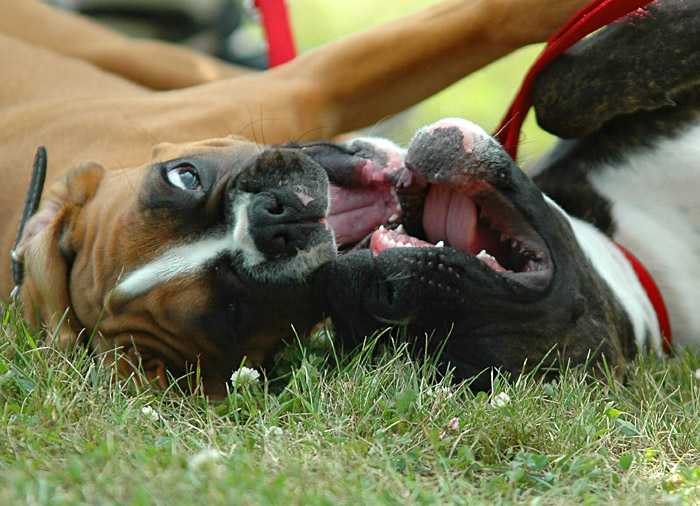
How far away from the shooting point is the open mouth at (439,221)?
2680 millimetres

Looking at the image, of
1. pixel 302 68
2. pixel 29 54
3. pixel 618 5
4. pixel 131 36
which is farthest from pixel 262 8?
pixel 618 5

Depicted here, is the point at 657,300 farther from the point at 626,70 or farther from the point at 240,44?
the point at 240,44

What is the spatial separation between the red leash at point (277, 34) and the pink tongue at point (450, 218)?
6.70 feet

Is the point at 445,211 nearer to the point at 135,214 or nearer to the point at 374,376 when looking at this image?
the point at 374,376

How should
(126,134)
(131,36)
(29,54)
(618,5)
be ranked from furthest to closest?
(131,36) < (29,54) < (126,134) < (618,5)

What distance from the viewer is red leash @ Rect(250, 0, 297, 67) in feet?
15.0

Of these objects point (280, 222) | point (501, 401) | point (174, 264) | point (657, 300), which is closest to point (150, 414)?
point (174, 264)

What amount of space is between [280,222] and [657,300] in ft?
4.71

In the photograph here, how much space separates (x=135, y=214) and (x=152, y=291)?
0.85ft

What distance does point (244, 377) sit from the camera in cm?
256

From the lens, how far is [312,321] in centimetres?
277

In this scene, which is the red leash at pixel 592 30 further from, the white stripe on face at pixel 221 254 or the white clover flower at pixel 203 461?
the white clover flower at pixel 203 461

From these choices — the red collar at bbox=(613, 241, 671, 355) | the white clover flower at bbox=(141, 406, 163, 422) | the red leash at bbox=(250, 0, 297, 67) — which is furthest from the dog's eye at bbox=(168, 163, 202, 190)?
the red leash at bbox=(250, 0, 297, 67)

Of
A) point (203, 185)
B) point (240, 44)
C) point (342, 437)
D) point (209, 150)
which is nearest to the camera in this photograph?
point (342, 437)
